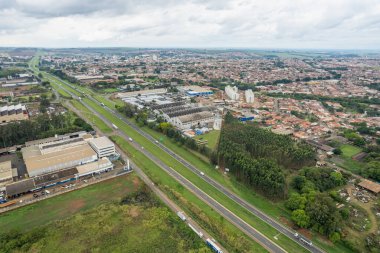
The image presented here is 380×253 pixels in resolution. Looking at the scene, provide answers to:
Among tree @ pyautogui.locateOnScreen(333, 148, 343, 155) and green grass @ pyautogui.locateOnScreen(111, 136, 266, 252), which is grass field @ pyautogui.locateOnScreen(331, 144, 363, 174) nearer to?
tree @ pyautogui.locateOnScreen(333, 148, 343, 155)

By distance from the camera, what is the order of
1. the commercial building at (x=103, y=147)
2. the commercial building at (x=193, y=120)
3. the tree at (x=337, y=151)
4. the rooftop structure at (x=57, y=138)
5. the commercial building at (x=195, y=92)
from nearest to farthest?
the commercial building at (x=103, y=147) → the tree at (x=337, y=151) → the rooftop structure at (x=57, y=138) → the commercial building at (x=193, y=120) → the commercial building at (x=195, y=92)

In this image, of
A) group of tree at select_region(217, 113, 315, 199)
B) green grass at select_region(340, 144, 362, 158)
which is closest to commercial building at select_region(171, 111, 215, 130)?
group of tree at select_region(217, 113, 315, 199)

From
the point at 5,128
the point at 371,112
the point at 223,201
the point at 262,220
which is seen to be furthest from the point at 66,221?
the point at 371,112

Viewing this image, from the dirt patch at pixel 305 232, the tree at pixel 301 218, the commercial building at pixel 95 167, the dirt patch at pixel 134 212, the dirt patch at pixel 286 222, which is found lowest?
the dirt patch at pixel 305 232

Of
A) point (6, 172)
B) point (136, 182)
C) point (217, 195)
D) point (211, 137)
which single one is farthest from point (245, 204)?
point (6, 172)

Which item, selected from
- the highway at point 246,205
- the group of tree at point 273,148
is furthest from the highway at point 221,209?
the group of tree at point 273,148

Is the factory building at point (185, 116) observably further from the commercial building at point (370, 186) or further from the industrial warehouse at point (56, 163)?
the commercial building at point (370, 186)

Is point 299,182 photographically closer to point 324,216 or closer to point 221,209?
point 324,216
